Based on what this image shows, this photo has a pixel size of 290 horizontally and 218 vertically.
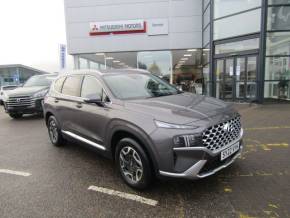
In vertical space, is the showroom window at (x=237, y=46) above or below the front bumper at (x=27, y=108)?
above

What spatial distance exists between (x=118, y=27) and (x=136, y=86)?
40.7 ft

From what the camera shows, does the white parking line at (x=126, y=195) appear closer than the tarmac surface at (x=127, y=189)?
No

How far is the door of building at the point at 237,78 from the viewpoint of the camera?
36.0 ft

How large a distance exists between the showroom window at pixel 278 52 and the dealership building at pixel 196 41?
4cm

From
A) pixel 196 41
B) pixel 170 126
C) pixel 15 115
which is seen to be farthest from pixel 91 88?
pixel 196 41

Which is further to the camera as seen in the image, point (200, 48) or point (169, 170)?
point (200, 48)

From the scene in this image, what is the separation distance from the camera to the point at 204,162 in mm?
2730

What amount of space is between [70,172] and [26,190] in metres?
0.74

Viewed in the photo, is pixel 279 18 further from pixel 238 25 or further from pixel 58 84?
pixel 58 84

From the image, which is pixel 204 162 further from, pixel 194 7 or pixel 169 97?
pixel 194 7

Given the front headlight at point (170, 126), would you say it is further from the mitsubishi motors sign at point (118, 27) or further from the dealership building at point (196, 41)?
the mitsubishi motors sign at point (118, 27)

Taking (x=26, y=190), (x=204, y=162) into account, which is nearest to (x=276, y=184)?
(x=204, y=162)

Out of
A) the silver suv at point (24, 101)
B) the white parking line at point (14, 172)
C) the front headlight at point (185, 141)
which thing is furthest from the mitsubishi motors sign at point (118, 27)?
the front headlight at point (185, 141)

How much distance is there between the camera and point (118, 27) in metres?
15.2
